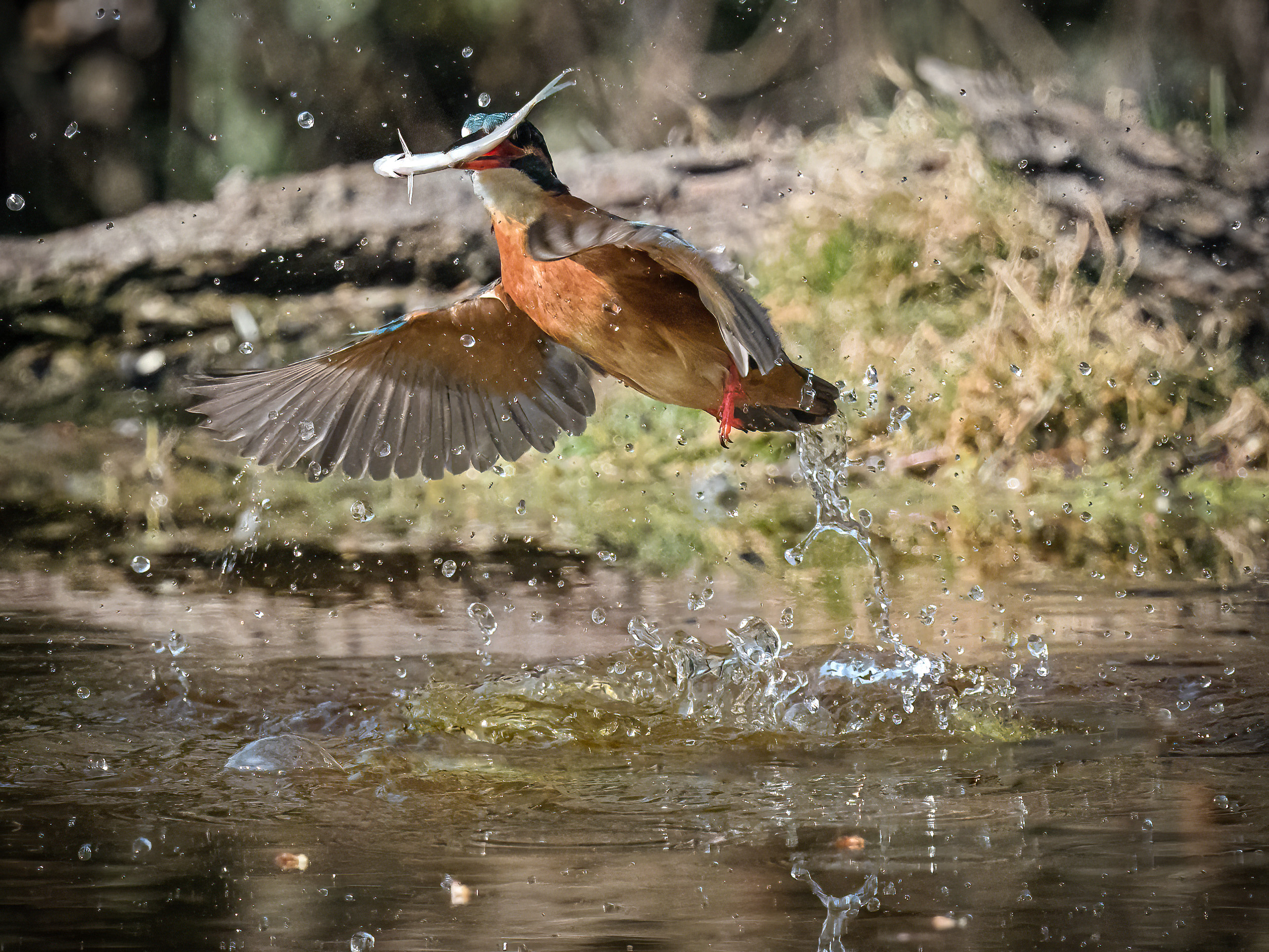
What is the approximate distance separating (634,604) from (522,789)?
1.51m

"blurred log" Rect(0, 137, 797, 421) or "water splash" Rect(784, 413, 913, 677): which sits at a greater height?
"water splash" Rect(784, 413, 913, 677)

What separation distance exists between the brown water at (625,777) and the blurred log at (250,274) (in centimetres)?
383

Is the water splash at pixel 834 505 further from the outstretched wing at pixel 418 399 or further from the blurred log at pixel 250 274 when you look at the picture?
the blurred log at pixel 250 274

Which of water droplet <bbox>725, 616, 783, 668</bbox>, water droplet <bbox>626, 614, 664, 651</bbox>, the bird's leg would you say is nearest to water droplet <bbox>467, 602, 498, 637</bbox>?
water droplet <bbox>626, 614, 664, 651</bbox>

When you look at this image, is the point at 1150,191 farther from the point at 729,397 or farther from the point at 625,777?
the point at 625,777

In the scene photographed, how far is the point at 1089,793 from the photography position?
1894 mm

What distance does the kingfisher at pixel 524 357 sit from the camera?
2191mm

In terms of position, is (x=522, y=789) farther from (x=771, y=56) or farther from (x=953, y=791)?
(x=771, y=56)

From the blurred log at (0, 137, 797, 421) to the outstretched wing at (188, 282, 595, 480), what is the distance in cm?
407

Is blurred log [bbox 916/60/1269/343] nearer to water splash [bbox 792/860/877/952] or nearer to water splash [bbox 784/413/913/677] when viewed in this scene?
water splash [bbox 784/413/913/677]

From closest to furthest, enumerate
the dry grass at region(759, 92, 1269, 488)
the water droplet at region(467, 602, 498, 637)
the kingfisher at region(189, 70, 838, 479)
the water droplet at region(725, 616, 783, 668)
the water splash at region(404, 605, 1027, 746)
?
the kingfisher at region(189, 70, 838, 479)
the water splash at region(404, 605, 1027, 746)
the water droplet at region(725, 616, 783, 668)
the water droplet at region(467, 602, 498, 637)
the dry grass at region(759, 92, 1269, 488)

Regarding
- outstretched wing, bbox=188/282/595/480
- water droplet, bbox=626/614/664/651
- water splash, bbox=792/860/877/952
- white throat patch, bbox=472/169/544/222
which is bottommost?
water droplet, bbox=626/614/664/651

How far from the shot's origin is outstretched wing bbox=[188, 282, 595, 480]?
Result: 273 centimetres

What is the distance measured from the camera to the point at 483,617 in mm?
3291
